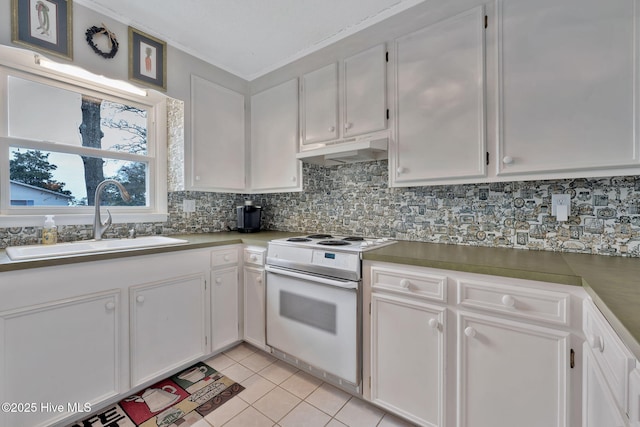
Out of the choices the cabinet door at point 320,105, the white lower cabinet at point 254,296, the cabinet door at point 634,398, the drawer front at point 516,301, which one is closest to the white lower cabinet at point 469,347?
the drawer front at point 516,301

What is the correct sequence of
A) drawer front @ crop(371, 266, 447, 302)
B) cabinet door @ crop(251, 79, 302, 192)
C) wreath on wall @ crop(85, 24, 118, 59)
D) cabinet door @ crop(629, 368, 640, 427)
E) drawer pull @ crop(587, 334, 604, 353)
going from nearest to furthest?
cabinet door @ crop(629, 368, 640, 427) → drawer pull @ crop(587, 334, 604, 353) → drawer front @ crop(371, 266, 447, 302) → wreath on wall @ crop(85, 24, 118, 59) → cabinet door @ crop(251, 79, 302, 192)

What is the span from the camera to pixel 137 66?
204 centimetres

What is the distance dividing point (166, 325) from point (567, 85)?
8.48ft

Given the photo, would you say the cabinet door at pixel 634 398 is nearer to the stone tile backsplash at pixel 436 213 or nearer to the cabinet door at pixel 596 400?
the cabinet door at pixel 596 400

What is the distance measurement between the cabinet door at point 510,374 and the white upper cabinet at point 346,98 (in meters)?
1.32

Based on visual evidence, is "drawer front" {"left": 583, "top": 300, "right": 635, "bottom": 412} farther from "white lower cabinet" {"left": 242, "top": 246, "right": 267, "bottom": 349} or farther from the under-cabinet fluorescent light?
the under-cabinet fluorescent light

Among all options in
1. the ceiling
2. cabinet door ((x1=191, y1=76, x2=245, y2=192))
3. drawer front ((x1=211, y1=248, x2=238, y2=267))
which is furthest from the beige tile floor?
the ceiling

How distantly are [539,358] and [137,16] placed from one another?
302cm

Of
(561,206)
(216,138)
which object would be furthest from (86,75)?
(561,206)

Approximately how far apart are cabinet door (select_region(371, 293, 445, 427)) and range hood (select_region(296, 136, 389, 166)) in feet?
3.07

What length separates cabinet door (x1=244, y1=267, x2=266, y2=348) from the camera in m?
2.10

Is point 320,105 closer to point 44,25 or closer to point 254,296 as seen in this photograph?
point 254,296

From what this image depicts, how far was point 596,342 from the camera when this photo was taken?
2.89 ft

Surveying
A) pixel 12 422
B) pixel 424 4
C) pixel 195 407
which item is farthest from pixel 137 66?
pixel 195 407
